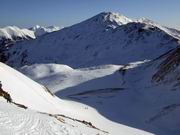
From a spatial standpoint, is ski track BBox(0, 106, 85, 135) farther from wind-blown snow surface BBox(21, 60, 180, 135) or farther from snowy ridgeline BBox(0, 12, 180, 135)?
wind-blown snow surface BBox(21, 60, 180, 135)

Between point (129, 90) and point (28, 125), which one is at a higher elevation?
point (129, 90)

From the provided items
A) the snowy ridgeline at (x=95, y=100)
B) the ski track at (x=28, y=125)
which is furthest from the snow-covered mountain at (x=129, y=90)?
the ski track at (x=28, y=125)

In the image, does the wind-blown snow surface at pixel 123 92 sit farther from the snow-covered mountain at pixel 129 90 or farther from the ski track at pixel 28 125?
the ski track at pixel 28 125

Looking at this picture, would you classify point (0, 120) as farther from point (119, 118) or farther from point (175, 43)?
point (175, 43)

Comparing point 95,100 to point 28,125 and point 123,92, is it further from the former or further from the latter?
point 28,125

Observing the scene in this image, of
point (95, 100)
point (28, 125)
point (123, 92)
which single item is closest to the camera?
point (28, 125)

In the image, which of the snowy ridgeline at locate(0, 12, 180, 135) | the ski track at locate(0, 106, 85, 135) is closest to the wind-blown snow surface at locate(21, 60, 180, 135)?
the snowy ridgeline at locate(0, 12, 180, 135)

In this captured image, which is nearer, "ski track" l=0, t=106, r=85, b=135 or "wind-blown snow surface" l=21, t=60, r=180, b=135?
"ski track" l=0, t=106, r=85, b=135

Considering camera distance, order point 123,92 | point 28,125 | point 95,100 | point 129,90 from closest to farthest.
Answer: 1. point 28,125
2. point 95,100
3. point 123,92
4. point 129,90

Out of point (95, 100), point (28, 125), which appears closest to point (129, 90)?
point (95, 100)

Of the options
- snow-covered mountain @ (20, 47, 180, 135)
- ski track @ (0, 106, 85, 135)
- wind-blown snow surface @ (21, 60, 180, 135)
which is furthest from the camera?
snow-covered mountain @ (20, 47, 180, 135)

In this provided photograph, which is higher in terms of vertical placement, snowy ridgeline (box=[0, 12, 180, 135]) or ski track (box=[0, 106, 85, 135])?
snowy ridgeline (box=[0, 12, 180, 135])

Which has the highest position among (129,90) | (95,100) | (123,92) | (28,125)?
(129,90)

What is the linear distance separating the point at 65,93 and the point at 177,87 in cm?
2154
